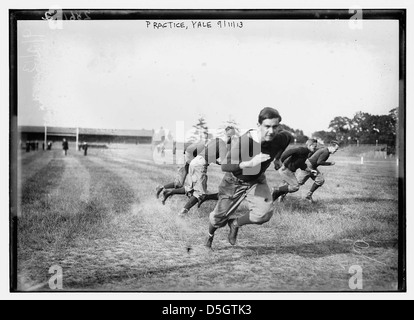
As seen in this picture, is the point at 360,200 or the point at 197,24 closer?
the point at 197,24

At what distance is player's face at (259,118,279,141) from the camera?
181 inches

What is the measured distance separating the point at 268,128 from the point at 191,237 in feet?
3.88

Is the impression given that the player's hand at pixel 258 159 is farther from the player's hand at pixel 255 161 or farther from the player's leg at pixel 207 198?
the player's leg at pixel 207 198

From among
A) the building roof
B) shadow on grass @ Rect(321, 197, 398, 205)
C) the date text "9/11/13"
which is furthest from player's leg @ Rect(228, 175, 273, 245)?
the date text "9/11/13"

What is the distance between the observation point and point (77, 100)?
4.62 m

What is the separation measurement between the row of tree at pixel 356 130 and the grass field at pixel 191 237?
18 cm

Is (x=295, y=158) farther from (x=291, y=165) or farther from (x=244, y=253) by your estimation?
(x=244, y=253)

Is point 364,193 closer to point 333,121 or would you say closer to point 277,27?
point 333,121

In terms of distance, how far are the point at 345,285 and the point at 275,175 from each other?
1161 mm

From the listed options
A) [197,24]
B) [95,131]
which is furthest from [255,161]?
[95,131]

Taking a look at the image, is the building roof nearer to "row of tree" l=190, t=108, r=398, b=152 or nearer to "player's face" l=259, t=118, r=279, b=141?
"row of tree" l=190, t=108, r=398, b=152

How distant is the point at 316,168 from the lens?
4699 mm

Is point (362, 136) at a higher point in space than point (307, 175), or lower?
higher
